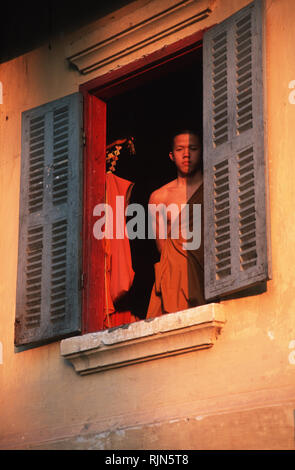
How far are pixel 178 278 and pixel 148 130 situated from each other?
208cm

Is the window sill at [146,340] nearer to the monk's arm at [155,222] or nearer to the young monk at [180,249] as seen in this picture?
the young monk at [180,249]

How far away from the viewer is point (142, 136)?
10.6 m

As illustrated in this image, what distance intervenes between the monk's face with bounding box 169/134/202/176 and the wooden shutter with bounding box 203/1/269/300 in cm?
124

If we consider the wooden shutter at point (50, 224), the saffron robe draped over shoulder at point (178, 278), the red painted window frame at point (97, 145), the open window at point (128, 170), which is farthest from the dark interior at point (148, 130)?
the wooden shutter at point (50, 224)

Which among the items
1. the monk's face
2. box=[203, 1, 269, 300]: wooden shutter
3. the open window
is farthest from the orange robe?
box=[203, 1, 269, 300]: wooden shutter

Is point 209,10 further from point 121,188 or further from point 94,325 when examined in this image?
point 94,325

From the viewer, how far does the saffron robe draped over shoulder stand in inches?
347

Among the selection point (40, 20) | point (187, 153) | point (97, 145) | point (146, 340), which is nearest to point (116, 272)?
point (97, 145)

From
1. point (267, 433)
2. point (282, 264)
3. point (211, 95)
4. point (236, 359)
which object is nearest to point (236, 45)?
point (211, 95)

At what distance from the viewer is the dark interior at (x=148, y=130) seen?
32.4ft

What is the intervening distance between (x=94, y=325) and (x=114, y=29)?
7.42 ft

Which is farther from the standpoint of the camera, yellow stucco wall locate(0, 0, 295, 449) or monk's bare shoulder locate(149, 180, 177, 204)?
monk's bare shoulder locate(149, 180, 177, 204)

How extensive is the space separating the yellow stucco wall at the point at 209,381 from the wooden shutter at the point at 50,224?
0.69ft

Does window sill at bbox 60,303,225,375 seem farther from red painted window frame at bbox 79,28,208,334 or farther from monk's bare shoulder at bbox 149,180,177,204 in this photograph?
monk's bare shoulder at bbox 149,180,177,204
